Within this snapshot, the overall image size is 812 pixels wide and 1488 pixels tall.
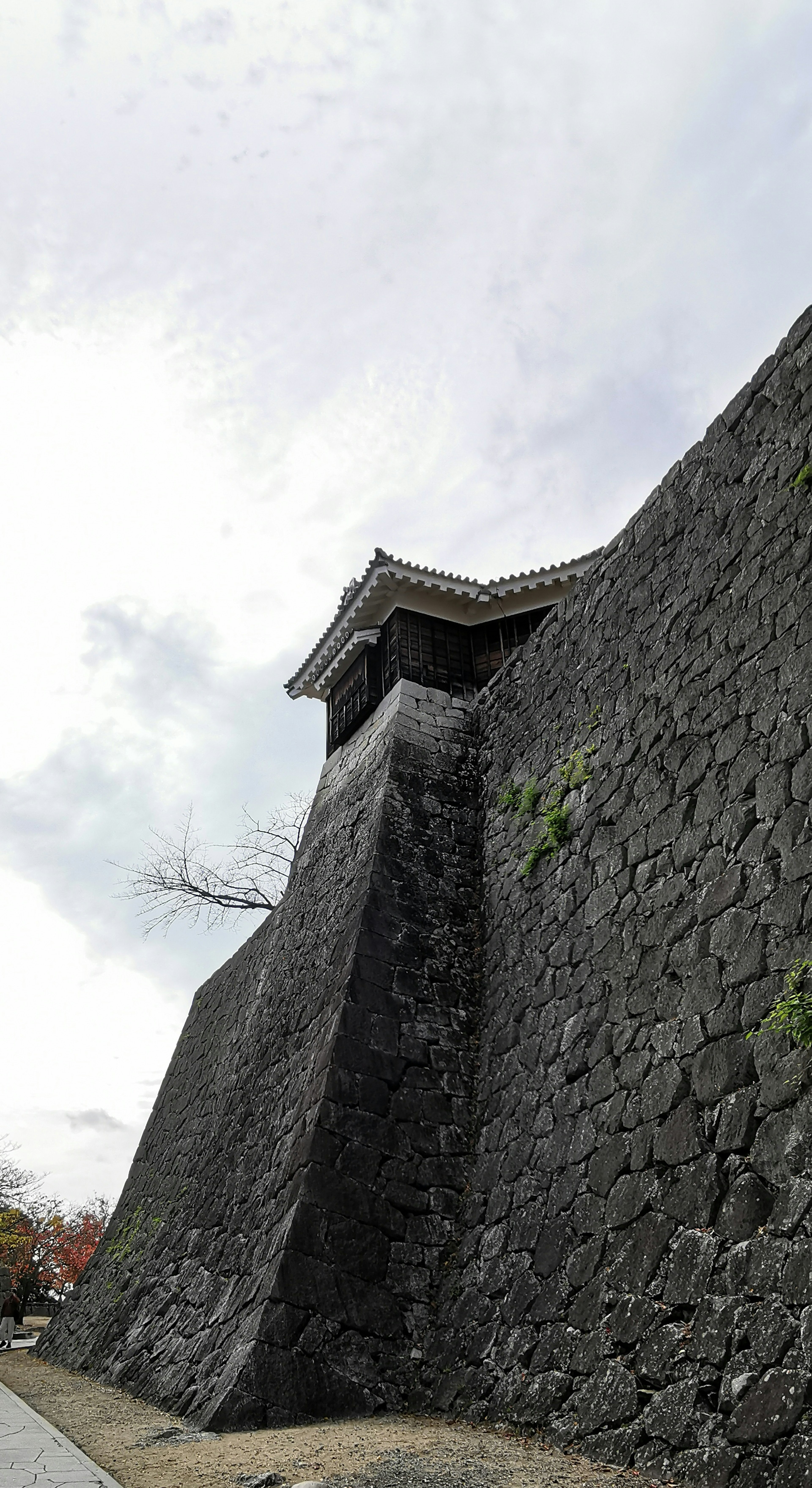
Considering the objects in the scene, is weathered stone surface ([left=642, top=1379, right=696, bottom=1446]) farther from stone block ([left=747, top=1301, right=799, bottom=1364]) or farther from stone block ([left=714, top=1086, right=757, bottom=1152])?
stone block ([left=714, top=1086, right=757, bottom=1152])

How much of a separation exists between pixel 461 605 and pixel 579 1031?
6.17 metres

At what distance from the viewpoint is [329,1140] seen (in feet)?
20.7

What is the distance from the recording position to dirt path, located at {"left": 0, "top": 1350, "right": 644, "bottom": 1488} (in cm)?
383

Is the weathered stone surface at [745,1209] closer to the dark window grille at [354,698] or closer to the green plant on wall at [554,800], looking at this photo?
the green plant on wall at [554,800]

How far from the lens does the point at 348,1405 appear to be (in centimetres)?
534

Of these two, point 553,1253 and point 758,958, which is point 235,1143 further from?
point 758,958

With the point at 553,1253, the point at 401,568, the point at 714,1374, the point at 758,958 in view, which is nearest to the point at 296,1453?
the point at 553,1253

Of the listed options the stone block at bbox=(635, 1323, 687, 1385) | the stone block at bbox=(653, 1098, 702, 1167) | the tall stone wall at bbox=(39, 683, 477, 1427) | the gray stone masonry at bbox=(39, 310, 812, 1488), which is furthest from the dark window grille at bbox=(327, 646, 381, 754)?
the stone block at bbox=(635, 1323, 687, 1385)

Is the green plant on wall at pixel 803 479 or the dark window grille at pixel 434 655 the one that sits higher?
the dark window grille at pixel 434 655

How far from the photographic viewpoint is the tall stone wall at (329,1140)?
5.66 metres

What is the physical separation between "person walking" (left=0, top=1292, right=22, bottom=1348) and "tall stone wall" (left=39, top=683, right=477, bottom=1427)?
10.4 ft

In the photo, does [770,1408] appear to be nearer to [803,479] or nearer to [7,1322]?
[803,479]

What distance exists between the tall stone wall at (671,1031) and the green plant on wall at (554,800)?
0.06 meters

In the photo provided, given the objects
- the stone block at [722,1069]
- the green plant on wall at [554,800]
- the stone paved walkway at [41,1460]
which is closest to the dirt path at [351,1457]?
the stone paved walkway at [41,1460]
